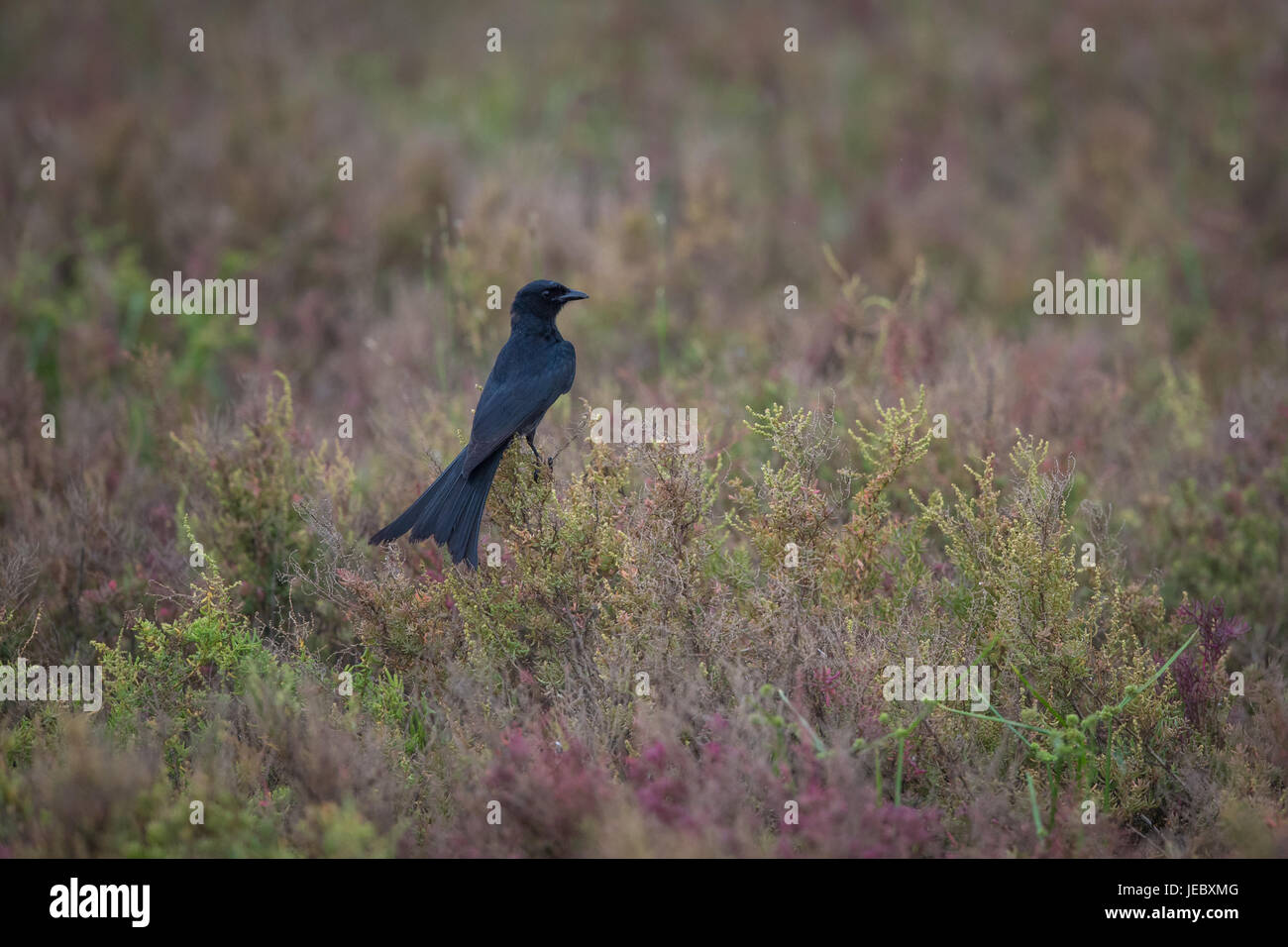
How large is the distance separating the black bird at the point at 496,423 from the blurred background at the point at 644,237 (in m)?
0.41

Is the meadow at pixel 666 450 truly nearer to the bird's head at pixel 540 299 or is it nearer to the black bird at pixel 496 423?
the black bird at pixel 496 423

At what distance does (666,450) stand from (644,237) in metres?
4.36

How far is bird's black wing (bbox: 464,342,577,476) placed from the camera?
4.07m

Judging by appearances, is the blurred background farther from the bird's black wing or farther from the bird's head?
the bird's head

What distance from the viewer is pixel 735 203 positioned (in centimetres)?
926

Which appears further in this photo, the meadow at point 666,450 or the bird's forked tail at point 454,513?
the bird's forked tail at point 454,513

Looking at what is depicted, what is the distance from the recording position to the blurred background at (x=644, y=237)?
5.48 meters

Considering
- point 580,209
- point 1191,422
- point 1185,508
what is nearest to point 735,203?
point 580,209

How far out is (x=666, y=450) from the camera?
411 cm

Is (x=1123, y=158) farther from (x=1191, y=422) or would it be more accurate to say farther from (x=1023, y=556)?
(x=1023, y=556)

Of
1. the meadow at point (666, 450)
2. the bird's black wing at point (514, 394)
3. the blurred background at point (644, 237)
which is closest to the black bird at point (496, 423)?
the bird's black wing at point (514, 394)

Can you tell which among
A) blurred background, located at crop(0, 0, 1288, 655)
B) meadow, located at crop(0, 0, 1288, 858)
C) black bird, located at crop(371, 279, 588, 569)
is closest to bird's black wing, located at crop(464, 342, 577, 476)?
black bird, located at crop(371, 279, 588, 569)

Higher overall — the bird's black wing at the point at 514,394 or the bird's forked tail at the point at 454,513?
the bird's black wing at the point at 514,394

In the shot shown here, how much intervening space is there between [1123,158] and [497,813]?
28.3ft
